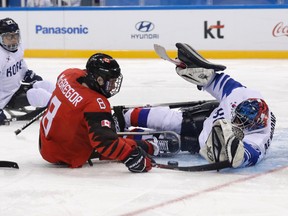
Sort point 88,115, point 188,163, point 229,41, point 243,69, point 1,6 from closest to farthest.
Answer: point 88,115, point 188,163, point 243,69, point 229,41, point 1,6

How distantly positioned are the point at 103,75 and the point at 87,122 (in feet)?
0.84

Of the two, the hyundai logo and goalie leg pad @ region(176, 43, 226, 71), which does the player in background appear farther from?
the hyundai logo

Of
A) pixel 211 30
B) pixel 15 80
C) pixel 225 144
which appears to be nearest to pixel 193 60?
pixel 225 144

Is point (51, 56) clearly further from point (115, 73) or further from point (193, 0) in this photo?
point (115, 73)

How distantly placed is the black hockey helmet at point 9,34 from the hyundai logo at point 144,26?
581cm

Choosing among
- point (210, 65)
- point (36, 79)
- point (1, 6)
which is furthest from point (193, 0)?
point (210, 65)

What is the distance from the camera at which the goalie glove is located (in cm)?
345

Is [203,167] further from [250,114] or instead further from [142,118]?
[142,118]

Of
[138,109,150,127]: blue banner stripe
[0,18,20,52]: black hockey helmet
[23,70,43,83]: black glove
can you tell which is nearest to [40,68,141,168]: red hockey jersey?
[138,109,150,127]: blue banner stripe

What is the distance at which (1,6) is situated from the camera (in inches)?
476

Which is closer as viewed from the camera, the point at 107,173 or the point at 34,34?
the point at 107,173

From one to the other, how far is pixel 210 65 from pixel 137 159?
85 cm

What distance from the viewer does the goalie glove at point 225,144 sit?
345 centimetres

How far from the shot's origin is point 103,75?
3562 millimetres
